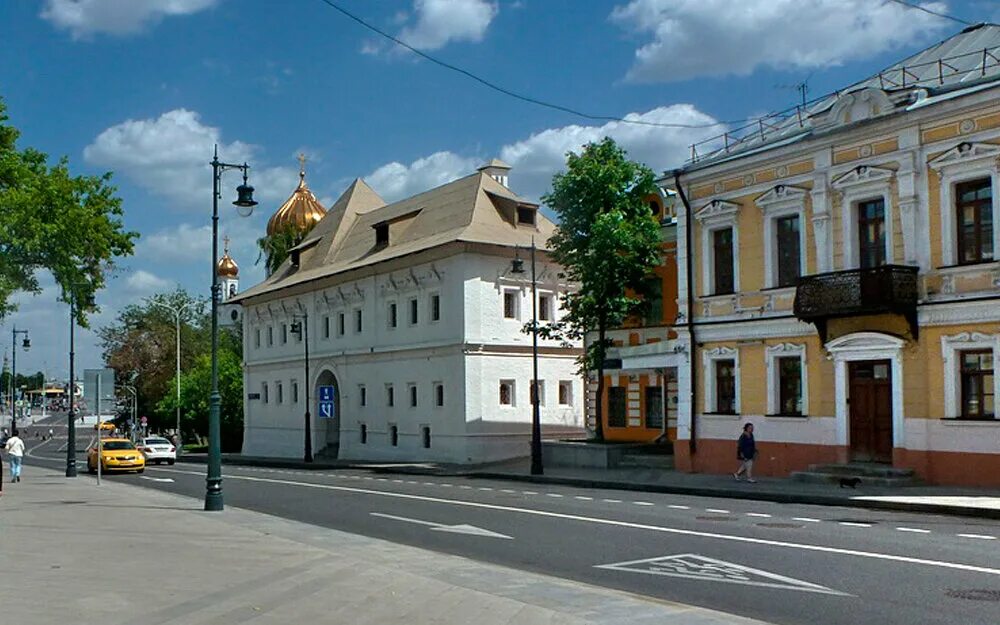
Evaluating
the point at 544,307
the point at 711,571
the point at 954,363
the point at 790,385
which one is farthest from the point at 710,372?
the point at 711,571

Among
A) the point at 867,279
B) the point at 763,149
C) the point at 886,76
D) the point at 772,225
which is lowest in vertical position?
the point at 867,279

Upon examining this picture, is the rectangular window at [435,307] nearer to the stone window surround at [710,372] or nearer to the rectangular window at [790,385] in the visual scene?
the stone window surround at [710,372]

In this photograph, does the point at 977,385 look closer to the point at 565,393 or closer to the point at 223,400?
the point at 565,393

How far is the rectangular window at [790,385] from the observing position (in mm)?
28578

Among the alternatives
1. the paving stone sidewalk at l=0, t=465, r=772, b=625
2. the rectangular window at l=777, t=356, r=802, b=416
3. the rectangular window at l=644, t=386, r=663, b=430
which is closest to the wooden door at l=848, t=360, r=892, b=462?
the rectangular window at l=777, t=356, r=802, b=416

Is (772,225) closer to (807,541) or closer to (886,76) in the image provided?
(886,76)

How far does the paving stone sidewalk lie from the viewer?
31.7ft

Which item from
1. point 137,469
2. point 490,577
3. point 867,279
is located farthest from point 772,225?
point 137,469

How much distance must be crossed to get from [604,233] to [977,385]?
13.7 meters

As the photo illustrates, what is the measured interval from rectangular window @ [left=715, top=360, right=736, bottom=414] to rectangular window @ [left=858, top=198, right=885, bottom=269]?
5.29 m

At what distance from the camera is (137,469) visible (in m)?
42.8

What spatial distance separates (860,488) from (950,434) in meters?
2.38

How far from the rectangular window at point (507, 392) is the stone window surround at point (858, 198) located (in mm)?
20826

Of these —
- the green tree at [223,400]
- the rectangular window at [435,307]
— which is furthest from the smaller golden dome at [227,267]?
the rectangular window at [435,307]
